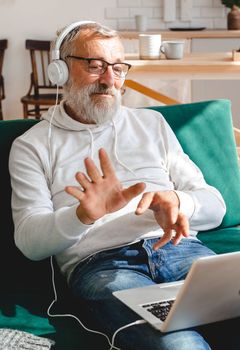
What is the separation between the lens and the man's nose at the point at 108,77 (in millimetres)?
2203

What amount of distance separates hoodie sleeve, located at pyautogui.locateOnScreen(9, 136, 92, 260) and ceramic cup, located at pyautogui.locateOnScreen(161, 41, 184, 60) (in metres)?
1.62

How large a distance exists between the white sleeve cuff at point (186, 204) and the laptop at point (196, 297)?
0.26m

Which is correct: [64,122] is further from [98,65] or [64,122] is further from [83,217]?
[83,217]

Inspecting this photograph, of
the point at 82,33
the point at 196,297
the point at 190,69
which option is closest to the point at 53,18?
the point at 190,69

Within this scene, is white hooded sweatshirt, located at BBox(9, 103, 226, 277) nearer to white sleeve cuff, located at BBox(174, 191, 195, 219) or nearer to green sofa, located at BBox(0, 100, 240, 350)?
white sleeve cuff, located at BBox(174, 191, 195, 219)

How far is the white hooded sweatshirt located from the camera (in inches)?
75.5

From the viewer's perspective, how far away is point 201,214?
2.09 meters

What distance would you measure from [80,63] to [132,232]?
1.90 feet

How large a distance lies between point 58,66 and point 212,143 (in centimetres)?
67

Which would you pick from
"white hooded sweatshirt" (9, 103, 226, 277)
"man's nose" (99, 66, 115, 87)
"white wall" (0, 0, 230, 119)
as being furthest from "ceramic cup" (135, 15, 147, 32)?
"man's nose" (99, 66, 115, 87)

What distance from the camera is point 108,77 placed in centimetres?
220

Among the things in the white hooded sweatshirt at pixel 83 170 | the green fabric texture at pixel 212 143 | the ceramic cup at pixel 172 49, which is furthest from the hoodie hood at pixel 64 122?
the ceramic cup at pixel 172 49

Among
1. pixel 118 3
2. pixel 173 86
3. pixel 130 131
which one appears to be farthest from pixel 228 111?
pixel 118 3

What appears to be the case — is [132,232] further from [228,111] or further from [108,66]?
[228,111]
